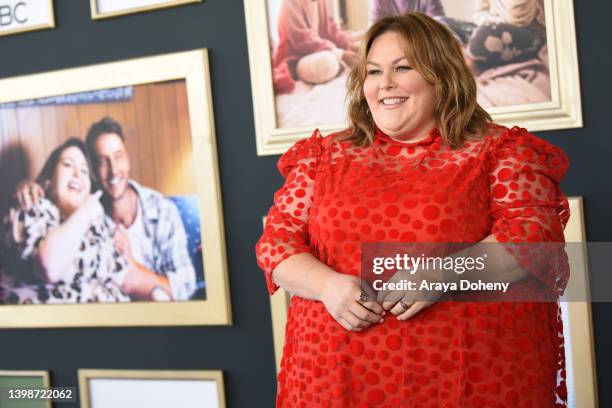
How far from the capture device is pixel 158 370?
2807 mm

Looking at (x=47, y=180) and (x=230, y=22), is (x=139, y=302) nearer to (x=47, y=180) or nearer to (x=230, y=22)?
(x=47, y=180)

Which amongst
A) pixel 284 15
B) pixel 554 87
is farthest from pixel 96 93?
pixel 554 87

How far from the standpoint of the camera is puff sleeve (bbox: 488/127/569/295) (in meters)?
1.51

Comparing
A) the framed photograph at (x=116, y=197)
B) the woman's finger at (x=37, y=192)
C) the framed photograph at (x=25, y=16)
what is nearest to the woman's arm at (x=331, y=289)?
the framed photograph at (x=116, y=197)

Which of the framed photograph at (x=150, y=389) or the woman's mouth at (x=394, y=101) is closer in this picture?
the woman's mouth at (x=394, y=101)

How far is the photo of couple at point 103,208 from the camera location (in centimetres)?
270

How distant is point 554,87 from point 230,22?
1.10 meters

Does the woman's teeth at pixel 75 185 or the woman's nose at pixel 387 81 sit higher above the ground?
the woman's nose at pixel 387 81

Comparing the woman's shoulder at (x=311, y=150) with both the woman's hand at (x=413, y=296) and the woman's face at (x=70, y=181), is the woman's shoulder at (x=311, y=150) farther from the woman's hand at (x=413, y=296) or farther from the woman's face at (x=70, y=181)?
the woman's face at (x=70, y=181)

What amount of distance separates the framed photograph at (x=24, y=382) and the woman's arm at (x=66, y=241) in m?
0.41

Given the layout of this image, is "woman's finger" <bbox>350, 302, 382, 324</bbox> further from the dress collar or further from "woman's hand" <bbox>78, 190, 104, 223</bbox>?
"woman's hand" <bbox>78, 190, 104, 223</bbox>

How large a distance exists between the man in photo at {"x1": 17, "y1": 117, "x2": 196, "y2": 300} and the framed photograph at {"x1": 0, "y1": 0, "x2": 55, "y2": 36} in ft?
1.47

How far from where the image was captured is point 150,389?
2.82 metres

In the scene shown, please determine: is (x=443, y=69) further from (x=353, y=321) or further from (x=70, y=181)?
(x=70, y=181)
